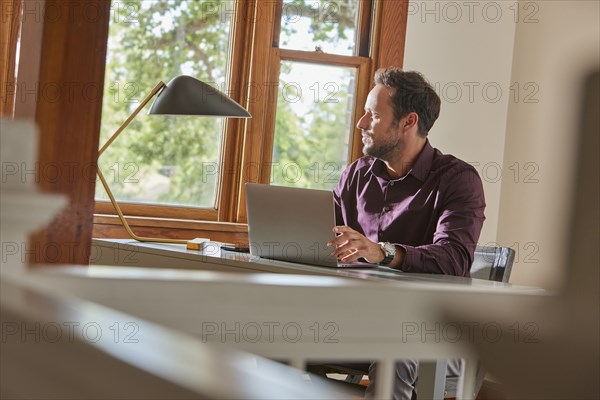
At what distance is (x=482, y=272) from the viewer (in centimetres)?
273

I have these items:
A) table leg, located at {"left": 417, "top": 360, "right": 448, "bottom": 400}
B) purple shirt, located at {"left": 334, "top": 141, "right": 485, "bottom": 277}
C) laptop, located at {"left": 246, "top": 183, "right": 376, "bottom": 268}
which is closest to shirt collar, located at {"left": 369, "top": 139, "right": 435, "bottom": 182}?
purple shirt, located at {"left": 334, "top": 141, "right": 485, "bottom": 277}

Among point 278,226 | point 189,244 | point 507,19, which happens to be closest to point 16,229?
point 278,226

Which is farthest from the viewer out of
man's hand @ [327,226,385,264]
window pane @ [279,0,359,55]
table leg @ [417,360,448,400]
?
window pane @ [279,0,359,55]

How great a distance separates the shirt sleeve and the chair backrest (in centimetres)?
7

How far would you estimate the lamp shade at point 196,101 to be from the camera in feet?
9.77

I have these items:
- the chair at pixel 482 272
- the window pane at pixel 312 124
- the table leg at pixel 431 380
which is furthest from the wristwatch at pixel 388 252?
the window pane at pixel 312 124

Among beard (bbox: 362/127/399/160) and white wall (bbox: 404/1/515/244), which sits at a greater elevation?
white wall (bbox: 404/1/515/244)

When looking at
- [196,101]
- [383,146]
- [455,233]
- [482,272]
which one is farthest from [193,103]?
[482,272]

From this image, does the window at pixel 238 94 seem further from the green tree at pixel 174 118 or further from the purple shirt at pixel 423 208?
the purple shirt at pixel 423 208

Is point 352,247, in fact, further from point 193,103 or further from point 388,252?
point 193,103

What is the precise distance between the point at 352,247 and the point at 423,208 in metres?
0.55

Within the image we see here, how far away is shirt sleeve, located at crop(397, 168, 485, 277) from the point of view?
8.36ft

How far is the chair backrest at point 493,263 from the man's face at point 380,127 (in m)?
0.56

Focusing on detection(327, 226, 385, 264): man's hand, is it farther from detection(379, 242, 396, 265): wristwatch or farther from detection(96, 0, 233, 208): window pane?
detection(96, 0, 233, 208): window pane
